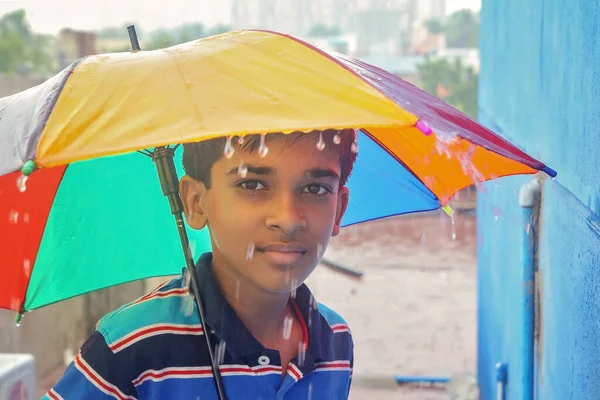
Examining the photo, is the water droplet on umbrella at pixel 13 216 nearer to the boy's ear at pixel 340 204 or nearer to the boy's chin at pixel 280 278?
the boy's chin at pixel 280 278

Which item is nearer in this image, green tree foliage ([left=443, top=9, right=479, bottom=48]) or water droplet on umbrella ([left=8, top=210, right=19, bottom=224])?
water droplet on umbrella ([left=8, top=210, right=19, bottom=224])

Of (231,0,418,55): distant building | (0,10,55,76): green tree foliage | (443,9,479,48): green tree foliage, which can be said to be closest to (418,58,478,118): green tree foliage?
(231,0,418,55): distant building

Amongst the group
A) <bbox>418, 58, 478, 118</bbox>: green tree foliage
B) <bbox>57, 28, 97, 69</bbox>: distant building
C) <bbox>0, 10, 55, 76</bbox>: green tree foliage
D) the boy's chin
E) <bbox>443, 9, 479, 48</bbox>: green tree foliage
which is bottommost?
the boy's chin

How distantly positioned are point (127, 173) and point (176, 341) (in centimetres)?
71

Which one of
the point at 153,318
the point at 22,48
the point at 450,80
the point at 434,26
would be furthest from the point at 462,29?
the point at 153,318

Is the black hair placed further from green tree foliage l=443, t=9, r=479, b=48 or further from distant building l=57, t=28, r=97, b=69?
green tree foliage l=443, t=9, r=479, b=48

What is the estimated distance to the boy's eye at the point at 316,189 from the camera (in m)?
1.99

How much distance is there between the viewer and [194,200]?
2148 millimetres

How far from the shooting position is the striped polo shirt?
192 centimetres

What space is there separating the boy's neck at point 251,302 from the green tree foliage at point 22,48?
11526 millimetres

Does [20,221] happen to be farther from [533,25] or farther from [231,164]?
[533,25]

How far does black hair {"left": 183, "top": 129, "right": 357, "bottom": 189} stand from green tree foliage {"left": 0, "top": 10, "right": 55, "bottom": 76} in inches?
450

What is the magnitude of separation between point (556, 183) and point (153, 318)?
120cm

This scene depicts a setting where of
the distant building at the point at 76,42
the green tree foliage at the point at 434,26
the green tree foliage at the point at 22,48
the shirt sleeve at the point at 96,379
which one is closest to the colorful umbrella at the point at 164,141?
the shirt sleeve at the point at 96,379
